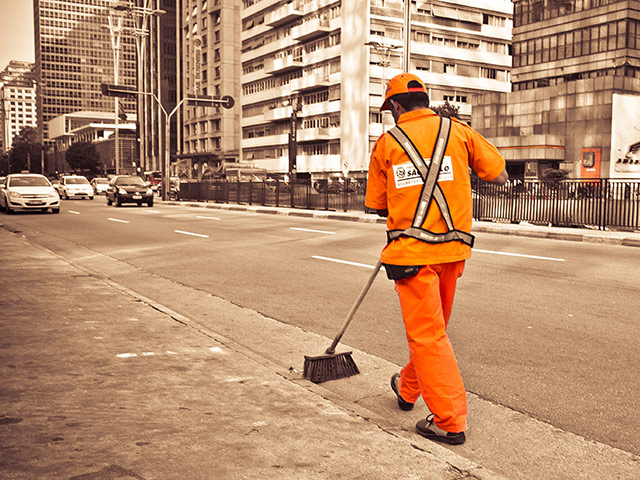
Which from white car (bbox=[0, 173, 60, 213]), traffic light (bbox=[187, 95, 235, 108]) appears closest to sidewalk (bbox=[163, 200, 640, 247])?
white car (bbox=[0, 173, 60, 213])

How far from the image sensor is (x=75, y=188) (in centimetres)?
4075

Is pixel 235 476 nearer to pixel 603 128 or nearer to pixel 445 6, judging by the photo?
pixel 603 128

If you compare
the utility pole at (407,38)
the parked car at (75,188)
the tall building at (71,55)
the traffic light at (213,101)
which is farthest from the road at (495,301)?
the tall building at (71,55)

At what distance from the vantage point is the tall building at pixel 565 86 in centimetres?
5700

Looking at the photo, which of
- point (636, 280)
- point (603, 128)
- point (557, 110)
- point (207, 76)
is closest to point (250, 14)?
point (207, 76)

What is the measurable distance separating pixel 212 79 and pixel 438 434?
93990mm

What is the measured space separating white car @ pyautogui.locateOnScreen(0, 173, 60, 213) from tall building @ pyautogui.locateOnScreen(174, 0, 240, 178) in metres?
61.2

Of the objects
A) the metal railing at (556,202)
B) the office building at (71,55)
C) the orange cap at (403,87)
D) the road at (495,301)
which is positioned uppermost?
the office building at (71,55)

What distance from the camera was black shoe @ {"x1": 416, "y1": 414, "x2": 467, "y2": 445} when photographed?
3.32 m

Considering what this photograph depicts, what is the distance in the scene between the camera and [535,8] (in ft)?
223

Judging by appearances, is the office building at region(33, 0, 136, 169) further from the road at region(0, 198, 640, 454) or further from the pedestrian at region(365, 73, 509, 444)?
the pedestrian at region(365, 73, 509, 444)

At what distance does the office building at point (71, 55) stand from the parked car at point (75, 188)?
131m

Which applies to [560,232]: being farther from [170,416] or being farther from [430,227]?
[170,416]

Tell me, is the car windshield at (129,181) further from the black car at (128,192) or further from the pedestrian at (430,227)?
the pedestrian at (430,227)
